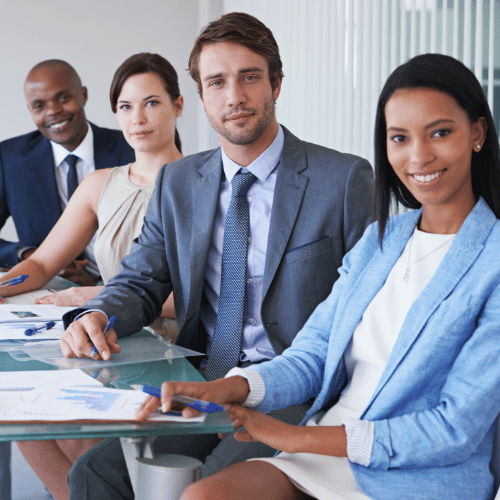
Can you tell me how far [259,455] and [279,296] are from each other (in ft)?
1.48

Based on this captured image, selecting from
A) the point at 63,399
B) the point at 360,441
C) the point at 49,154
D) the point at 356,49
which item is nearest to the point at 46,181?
the point at 49,154

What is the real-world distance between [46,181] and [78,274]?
0.76 m

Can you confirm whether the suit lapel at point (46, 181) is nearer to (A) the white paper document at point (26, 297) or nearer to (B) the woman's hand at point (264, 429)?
(A) the white paper document at point (26, 297)

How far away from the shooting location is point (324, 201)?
1.75 metres

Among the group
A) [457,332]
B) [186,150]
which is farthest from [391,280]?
[186,150]

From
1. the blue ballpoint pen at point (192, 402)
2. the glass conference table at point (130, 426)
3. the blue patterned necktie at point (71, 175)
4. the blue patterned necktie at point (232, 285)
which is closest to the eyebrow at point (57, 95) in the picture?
the blue patterned necktie at point (71, 175)

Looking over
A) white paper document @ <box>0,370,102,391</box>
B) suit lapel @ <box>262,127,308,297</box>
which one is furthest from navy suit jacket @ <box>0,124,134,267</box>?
Answer: white paper document @ <box>0,370,102,391</box>

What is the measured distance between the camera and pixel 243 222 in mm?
1785

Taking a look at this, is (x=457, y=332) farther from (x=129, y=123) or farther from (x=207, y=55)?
(x=129, y=123)

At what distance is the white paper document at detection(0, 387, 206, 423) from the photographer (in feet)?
3.44

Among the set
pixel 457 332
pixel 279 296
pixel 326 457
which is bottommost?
pixel 326 457

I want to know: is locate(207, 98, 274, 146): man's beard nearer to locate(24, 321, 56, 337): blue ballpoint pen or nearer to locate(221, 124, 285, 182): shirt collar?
locate(221, 124, 285, 182): shirt collar

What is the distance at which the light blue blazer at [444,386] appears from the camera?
107 cm

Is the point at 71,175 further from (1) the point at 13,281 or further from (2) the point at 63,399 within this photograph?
(2) the point at 63,399
